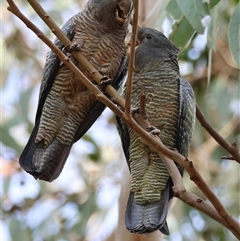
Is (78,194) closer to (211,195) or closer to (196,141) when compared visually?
(196,141)

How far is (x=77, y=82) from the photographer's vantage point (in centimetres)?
230

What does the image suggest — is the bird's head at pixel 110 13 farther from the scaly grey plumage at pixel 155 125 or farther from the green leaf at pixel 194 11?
the green leaf at pixel 194 11

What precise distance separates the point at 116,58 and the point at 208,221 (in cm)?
175

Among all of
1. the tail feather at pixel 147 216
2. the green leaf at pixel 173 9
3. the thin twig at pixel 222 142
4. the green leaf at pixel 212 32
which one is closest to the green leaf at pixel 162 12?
the green leaf at pixel 173 9

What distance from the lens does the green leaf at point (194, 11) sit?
1.99m

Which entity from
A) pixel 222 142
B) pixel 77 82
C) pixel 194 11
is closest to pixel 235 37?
pixel 194 11

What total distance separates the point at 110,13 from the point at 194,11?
0.43m

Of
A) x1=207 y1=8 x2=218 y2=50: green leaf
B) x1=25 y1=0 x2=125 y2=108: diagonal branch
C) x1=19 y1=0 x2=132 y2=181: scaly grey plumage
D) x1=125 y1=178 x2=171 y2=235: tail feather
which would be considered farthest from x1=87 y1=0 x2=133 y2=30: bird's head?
x1=125 y1=178 x2=171 y2=235: tail feather

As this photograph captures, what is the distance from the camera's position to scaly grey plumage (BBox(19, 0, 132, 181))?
7.45 feet

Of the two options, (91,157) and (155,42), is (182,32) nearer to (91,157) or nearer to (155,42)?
(155,42)

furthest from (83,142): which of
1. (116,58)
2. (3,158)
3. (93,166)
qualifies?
(116,58)

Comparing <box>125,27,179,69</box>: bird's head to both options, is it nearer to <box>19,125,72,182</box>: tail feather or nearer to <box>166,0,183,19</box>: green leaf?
<box>166,0,183,19</box>: green leaf

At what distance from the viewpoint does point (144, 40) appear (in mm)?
2254

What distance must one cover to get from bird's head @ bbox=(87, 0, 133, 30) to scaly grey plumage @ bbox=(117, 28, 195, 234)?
106 millimetres
